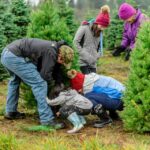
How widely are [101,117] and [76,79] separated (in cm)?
74

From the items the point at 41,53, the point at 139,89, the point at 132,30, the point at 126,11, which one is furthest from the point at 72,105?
the point at 132,30

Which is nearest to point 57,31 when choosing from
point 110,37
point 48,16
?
point 48,16

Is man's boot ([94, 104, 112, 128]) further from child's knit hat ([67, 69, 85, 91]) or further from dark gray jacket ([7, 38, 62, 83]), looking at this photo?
dark gray jacket ([7, 38, 62, 83])

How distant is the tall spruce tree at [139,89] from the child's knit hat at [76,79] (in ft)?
2.70

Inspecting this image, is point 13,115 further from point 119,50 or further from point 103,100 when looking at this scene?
point 119,50

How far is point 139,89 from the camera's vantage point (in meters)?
7.95

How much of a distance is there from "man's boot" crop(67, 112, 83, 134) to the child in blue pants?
348mm

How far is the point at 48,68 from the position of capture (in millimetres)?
8000

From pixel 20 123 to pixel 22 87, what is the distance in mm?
629

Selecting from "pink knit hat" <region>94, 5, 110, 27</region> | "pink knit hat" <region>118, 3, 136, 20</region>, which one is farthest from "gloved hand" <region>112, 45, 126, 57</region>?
"pink knit hat" <region>94, 5, 110, 27</region>

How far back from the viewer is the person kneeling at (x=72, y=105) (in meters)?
8.32

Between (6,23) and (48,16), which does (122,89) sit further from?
(6,23)

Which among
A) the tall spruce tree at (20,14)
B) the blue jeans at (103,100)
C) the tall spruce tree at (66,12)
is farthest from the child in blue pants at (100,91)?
the tall spruce tree at (66,12)

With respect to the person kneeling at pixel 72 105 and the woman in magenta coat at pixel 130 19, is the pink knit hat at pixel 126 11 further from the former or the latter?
the person kneeling at pixel 72 105
